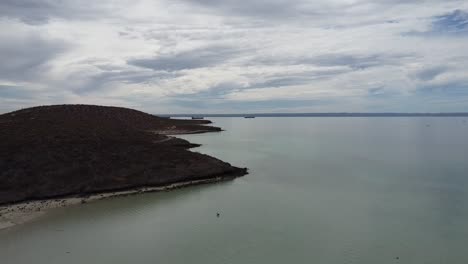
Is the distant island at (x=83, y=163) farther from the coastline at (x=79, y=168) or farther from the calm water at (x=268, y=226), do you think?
the calm water at (x=268, y=226)

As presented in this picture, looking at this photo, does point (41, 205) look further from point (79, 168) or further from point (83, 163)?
point (83, 163)

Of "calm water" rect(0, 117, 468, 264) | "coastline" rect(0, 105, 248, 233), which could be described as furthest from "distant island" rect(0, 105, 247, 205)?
"calm water" rect(0, 117, 468, 264)

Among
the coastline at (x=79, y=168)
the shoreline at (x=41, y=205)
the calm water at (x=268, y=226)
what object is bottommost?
the calm water at (x=268, y=226)

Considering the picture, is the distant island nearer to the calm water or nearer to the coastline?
the coastline

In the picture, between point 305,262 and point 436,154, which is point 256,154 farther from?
point 305,262

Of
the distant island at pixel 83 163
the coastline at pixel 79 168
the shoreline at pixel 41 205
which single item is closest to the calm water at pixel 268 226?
the shoreline at pixel 41 205

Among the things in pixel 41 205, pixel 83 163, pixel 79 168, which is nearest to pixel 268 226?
pixel 41 205
